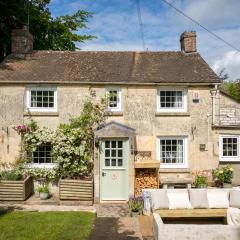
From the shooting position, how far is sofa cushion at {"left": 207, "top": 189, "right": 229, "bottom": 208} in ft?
42.6

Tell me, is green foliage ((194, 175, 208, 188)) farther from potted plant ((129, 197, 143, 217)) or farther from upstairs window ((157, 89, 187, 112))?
potted plant ((129, 197, 143, 217))

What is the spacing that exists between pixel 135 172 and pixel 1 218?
19.8 ft

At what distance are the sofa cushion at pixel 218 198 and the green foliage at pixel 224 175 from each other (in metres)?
3.91

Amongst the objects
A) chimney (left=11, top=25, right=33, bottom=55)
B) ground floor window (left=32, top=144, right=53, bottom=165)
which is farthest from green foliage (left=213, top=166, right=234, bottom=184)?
chimney (left=11, top=25, right=33, bottom=55)

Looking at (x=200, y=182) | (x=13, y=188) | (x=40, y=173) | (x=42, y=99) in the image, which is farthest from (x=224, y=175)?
(x=13, y=188)

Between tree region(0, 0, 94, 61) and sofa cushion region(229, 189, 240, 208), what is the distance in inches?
739

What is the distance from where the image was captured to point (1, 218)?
42.3 feet

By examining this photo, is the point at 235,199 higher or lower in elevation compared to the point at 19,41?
lower

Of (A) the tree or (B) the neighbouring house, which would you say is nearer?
(B) the neighbouring house

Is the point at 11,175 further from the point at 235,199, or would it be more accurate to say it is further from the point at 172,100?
the point at 235,199

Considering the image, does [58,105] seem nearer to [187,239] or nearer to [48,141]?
[48,141]

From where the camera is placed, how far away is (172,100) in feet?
58.6

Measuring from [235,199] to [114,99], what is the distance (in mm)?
7354

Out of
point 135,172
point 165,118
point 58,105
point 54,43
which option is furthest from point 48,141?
point 54,43
